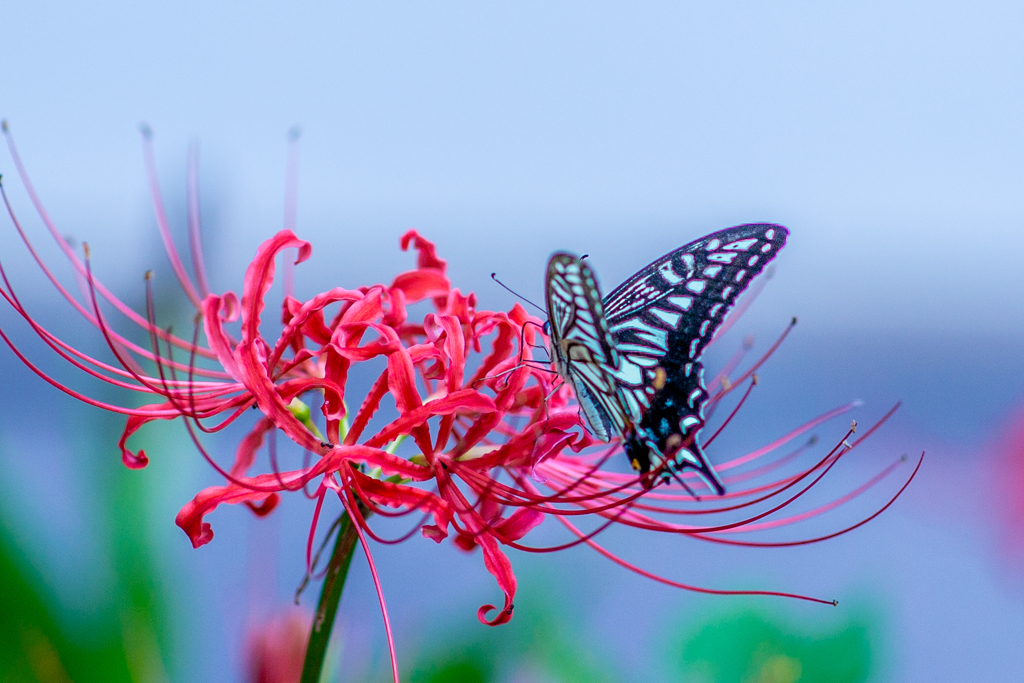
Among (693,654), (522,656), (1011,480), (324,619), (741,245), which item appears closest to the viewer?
(324,619)

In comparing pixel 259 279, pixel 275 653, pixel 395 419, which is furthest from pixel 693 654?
pixel 259 279

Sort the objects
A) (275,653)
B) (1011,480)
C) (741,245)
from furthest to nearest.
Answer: (1011,480), (275,653), (741,245)

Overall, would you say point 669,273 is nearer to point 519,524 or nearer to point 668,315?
point 668,315

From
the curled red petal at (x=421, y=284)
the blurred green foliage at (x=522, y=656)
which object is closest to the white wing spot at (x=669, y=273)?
the curled red petal at (x=421, y=284)

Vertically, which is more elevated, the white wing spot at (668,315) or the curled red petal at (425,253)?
the curled red petal at (425,253)

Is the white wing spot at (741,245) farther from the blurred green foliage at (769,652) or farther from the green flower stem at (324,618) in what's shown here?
the blurred green foliage at (769,652)

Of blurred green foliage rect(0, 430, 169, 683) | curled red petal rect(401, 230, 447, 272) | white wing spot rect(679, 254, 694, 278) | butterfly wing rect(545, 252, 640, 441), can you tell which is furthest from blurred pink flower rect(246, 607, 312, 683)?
white wing spot rect(679, 254, 694, 278)
